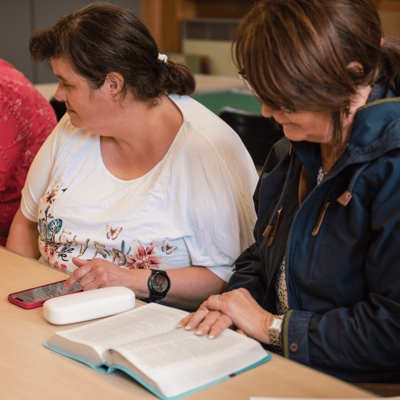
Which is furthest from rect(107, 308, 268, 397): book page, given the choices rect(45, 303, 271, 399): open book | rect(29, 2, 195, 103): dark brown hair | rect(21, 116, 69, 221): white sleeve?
rect(21, 116, 69, 221): white sleeve

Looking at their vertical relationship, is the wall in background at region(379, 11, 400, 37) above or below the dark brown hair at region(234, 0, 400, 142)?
below

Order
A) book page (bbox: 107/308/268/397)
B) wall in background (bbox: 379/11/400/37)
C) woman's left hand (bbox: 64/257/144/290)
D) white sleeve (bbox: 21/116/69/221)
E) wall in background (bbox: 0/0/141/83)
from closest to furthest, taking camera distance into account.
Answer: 1. book page (bbox: 107/308/268/397)
2. woman's left hand (bbox: 64/257/144/290)
3. white sleeve (bbox: 21/116/69/221)
4. wall in background (bbox: 0/0/141/83)
5. wall in background (bbox: 379/11/400/37)

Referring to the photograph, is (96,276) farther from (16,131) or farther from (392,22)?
(392,22)

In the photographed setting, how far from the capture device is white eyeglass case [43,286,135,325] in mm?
1353

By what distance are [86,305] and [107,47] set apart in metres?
0.72

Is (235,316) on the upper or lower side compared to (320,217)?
lower

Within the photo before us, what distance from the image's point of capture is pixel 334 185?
136 cm

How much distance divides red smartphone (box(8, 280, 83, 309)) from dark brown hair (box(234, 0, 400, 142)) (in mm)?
627

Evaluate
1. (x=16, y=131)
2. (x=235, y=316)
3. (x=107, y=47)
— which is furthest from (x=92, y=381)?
(x=16, y=131)

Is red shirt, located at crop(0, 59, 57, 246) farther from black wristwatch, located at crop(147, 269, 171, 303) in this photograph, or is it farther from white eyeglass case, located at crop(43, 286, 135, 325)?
white eyeglass case, located at crop(43, 286, 135, 325)

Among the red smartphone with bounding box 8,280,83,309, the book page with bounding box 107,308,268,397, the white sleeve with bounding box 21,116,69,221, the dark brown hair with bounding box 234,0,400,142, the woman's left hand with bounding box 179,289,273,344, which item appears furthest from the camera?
the white sleeve with bounding box 21,116,69,221

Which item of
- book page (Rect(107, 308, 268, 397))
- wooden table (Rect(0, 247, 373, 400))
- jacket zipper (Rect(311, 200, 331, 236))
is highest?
jacket zipper (Rect(311, 200, 331, 236))

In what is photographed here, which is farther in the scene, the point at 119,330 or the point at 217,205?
the point at 217,205

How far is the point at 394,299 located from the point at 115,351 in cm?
52
